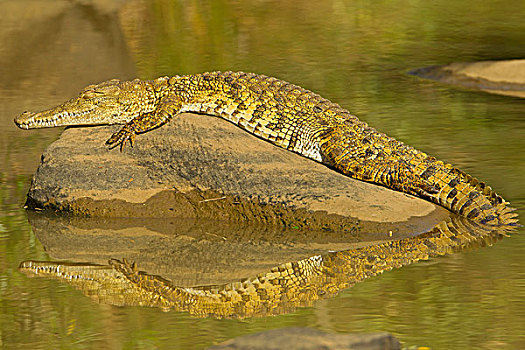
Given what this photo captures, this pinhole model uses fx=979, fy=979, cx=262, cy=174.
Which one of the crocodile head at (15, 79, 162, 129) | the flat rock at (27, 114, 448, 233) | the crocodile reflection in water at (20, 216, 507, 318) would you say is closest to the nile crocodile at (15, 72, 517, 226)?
the crocodile head at (15, 79, 162, 129)

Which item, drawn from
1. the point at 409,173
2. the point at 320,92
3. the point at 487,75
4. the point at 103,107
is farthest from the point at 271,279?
the point at 487,75

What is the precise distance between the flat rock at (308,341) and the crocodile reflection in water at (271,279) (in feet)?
2.23

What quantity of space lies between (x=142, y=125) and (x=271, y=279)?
2.01 m

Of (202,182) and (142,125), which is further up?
(142,125)

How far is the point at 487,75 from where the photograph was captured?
1207 cm

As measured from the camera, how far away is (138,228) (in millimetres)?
6609

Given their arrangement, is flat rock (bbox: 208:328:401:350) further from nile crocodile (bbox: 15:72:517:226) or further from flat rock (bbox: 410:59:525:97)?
flat rock (bbox: 410:59:525:97)

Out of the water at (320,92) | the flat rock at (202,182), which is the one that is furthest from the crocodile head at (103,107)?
the water at (320,92)

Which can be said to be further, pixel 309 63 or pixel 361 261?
pixel 309 63

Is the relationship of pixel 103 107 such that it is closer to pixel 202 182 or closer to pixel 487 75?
pixel 202 182

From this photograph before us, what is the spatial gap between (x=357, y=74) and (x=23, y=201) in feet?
22.7

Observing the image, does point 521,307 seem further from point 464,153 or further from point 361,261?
point 464,153

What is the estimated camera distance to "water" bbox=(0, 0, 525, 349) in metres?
4.71

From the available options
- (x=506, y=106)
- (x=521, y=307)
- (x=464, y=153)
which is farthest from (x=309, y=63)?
(x=521, y=307)
